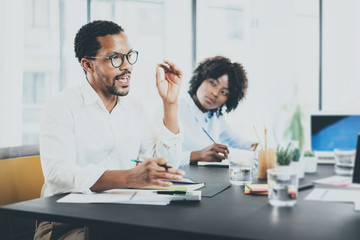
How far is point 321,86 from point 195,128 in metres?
3.01

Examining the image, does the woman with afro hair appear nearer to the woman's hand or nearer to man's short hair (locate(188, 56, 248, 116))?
man's short hair (locate(188, 56, 248, 116))

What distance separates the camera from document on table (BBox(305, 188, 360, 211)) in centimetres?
125

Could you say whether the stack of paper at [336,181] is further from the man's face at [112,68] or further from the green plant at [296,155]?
the man's face at [112,68]

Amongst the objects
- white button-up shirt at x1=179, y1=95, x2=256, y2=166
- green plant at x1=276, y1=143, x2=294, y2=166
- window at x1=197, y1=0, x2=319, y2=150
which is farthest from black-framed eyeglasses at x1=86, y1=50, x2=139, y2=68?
window at x1=197, y1=0, x2=319, y2=150

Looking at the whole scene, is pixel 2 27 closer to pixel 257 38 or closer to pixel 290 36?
pixel 257 38

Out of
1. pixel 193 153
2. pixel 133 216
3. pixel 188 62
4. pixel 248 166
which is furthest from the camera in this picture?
pixel 188 62

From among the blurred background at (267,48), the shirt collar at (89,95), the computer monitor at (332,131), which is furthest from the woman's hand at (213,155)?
the blurred background at (267,48)

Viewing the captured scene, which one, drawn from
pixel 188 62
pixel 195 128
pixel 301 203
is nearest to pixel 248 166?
pixel 301 203

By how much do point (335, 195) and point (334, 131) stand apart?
0.87 metres

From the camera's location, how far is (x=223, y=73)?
2.83 m

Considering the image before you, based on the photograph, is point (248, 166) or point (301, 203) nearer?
point (301, 203)

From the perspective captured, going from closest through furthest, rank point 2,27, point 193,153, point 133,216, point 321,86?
point 133,216 < point 193,153 < point 2,27 < point 321,86

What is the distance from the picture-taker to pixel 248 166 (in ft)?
5.23

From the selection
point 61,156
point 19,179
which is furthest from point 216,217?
point 19,179
